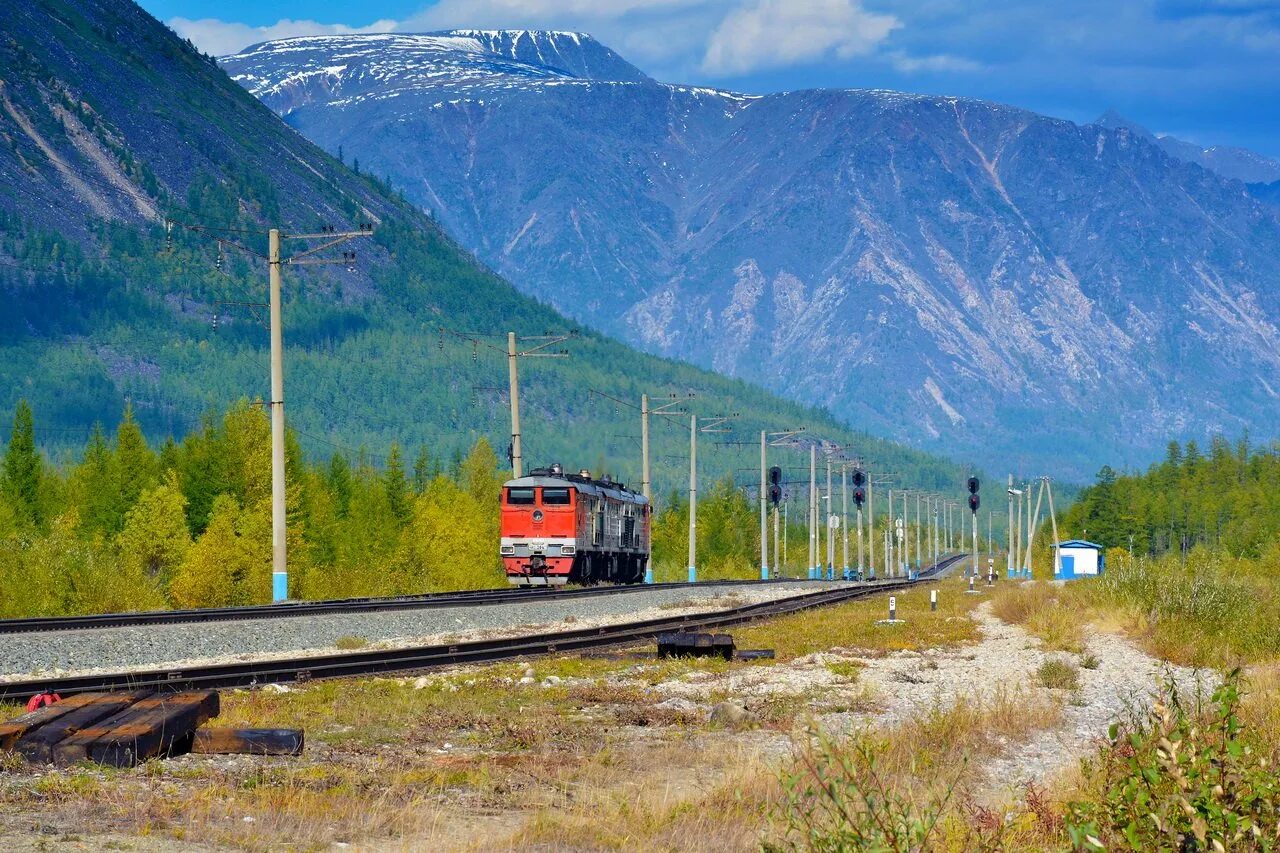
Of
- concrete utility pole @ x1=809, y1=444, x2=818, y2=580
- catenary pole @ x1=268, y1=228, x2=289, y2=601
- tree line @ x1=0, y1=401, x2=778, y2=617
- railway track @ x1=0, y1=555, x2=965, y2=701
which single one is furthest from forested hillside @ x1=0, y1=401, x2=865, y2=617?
railway track @ x1=0, y1=555, x2=965, y2=701

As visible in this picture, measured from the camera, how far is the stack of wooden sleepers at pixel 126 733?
12086mm

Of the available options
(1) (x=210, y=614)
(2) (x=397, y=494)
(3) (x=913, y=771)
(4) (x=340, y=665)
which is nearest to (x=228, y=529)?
(1) (x=210, y=614)

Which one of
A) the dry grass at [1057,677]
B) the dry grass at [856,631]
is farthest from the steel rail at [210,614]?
the dry grass at [1057,677]

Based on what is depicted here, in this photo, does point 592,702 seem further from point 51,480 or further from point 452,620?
point 51,480

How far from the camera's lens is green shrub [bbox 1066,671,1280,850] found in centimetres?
759

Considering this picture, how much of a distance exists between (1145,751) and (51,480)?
354ft

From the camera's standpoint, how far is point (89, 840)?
9.41 metres

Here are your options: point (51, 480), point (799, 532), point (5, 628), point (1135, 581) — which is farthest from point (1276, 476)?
point (5, 628)

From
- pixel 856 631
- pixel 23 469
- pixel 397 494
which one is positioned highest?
pixel 23 469

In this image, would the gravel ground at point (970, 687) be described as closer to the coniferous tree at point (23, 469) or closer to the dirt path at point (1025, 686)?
the dirt path at point (1025, 686)

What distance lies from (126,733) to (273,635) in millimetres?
13679

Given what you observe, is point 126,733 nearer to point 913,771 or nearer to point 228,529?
point 913,771

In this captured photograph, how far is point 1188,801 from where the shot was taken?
7582 millimetres

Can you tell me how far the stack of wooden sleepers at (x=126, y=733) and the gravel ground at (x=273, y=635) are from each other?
23.8 feet
